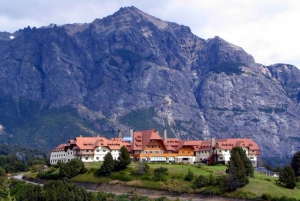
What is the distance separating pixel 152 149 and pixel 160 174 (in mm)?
22490

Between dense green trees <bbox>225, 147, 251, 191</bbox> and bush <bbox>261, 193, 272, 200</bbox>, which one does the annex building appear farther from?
bush <bbox>261, 193, 272, 200</bbox>

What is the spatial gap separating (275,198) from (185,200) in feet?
53.1

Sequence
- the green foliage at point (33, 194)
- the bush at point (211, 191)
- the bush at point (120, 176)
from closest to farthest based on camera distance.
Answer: the green foliage at point (33, 194)
the bush at point (211, 191)
the bush at point (120, 176)

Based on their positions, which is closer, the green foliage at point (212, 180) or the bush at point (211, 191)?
the bush at point (211, 191)

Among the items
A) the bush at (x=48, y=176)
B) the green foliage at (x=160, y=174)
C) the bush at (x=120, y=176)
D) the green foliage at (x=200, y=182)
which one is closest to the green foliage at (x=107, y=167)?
the bush at (x=120, y=176)

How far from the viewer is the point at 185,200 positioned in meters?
96.1

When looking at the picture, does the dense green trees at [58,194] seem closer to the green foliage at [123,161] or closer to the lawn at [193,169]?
the green foliage at [123,161]

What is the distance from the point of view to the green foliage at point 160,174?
336 ft

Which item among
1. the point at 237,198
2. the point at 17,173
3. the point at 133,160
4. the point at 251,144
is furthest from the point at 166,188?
the point at 17,173

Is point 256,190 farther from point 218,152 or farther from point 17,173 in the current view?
point 17,173

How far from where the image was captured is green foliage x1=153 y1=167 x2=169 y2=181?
102312mm

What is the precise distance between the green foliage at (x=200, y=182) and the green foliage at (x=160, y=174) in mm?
6435

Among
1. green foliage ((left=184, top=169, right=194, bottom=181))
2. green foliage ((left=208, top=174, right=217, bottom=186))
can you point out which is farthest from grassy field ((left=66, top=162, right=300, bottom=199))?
green foliage ((left=208, top=174, right=217, bottom=186))

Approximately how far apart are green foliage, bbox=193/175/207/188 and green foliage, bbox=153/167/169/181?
21.1 feet
